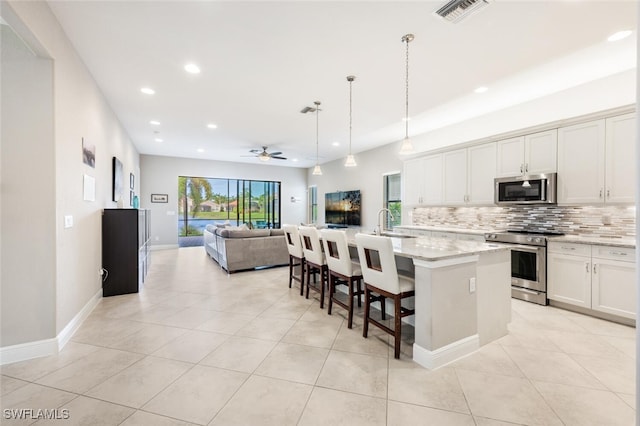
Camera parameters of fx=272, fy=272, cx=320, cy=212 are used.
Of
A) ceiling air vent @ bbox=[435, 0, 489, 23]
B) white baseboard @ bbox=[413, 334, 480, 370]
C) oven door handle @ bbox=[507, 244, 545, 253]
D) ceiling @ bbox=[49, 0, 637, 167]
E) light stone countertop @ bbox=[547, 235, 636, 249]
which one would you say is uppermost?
ceiling @ bbox=[49, 0, 637, 167]

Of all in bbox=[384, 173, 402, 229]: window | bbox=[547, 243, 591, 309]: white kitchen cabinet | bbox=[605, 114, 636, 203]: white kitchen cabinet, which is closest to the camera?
bbox=[605, 114, 636, 203]: white kitchen cabinet

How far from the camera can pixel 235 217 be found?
10078 mm

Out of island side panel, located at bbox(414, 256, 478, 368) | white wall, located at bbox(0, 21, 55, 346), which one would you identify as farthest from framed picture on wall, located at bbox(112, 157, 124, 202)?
island side panel, located at bbox(414, 256, 478, 368)

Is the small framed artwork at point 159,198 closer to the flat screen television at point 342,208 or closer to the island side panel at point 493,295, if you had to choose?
the flat screen television at point 342,208

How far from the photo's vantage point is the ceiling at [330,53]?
229 cm

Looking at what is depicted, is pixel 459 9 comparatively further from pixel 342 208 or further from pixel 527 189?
pixel 342 208

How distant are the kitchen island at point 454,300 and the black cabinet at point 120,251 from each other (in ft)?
12.2

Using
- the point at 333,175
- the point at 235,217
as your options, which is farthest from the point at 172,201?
Answer: the point at 333,175

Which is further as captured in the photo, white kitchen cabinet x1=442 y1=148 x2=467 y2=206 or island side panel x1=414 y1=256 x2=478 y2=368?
white kitchen cabinet x1=442 y1=148 x2=467 y2=206

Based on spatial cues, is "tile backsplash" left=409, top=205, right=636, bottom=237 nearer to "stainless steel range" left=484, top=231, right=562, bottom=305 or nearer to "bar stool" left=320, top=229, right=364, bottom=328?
"stainless steel range" left=484, top=231, right=562, bottom=305

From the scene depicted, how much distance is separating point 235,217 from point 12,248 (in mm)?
7925

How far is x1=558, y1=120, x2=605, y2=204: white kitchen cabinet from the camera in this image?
3309 millimetres

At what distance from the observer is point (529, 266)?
12.1 feet

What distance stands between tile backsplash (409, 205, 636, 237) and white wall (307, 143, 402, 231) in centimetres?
164
